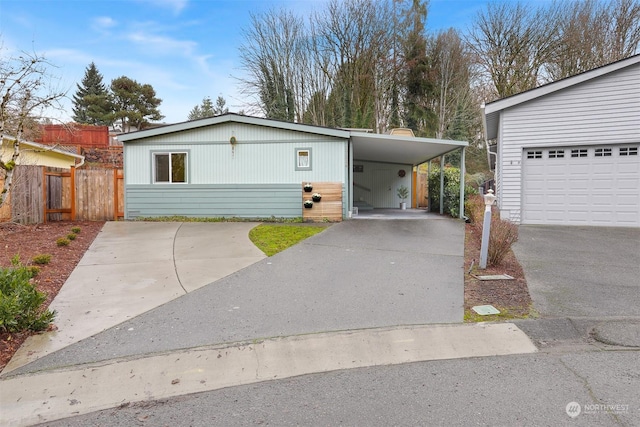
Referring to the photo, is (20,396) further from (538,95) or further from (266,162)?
(538,95)

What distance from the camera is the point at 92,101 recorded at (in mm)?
37719

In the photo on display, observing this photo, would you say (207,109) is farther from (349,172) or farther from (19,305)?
(19,305)

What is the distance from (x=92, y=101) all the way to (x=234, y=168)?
3293 cm

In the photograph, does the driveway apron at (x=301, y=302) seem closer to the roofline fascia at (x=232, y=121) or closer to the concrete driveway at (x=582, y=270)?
the concrete driveway at (x=582, y=270)

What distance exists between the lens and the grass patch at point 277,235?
837 cm

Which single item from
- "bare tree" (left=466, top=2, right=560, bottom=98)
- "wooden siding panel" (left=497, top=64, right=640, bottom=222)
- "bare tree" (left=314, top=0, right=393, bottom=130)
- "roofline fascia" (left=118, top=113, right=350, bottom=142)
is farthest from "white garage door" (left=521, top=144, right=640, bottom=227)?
"bare tree" (left=314, top=0, right=393, bottom=130)

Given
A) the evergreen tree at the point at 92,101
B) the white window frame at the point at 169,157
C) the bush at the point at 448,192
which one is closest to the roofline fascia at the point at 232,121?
the white window frame at the point at 169,157

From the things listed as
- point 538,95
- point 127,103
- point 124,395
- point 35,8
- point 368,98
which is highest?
point 127,103

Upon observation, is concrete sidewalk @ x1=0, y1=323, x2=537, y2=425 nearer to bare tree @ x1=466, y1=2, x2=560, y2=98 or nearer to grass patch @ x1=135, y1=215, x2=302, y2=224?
grass patch @ x1=135, y1=215, x2=302, y2=224

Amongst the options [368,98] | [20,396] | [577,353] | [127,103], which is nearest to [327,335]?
[577,353]

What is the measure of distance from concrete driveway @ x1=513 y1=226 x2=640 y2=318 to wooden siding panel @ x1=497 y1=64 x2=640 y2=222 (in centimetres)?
238

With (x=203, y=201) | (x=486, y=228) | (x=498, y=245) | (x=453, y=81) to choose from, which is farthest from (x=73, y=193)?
(x=453, y=81)

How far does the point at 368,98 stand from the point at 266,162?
55.5 ft

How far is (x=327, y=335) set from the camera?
409 cm
